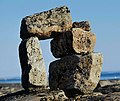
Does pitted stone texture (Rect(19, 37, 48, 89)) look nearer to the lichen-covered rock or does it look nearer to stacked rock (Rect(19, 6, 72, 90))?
stacked rock (Rect(19, 6, 72, 90))

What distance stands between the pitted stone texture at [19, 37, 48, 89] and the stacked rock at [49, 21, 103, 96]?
990 millimetres

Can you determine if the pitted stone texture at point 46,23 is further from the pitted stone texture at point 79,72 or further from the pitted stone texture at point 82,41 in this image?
the pitted stone texture at point 79,72

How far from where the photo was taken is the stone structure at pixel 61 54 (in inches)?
914

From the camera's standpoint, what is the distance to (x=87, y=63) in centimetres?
2319

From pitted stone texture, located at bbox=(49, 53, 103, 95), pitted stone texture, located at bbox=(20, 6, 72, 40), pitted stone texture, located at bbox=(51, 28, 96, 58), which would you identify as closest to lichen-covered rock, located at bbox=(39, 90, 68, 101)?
pitted stone texture, located at bbox=(49, 53, 103, 95)

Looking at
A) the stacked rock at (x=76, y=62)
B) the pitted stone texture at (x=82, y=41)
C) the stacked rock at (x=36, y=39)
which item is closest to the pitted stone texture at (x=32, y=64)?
the stacked rock at (x=36, y=39)

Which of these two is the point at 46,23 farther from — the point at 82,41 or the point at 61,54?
the point at 82,41

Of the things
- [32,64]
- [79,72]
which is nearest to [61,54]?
[79,72]

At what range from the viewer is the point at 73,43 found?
935 inches

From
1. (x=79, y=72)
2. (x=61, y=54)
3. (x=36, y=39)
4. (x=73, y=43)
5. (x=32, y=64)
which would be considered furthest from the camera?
(x=61, y=54)

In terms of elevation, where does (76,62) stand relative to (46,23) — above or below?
below

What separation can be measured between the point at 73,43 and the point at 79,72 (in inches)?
69.0

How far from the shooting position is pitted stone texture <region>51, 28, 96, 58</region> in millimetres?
23797

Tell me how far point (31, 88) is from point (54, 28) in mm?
3778
